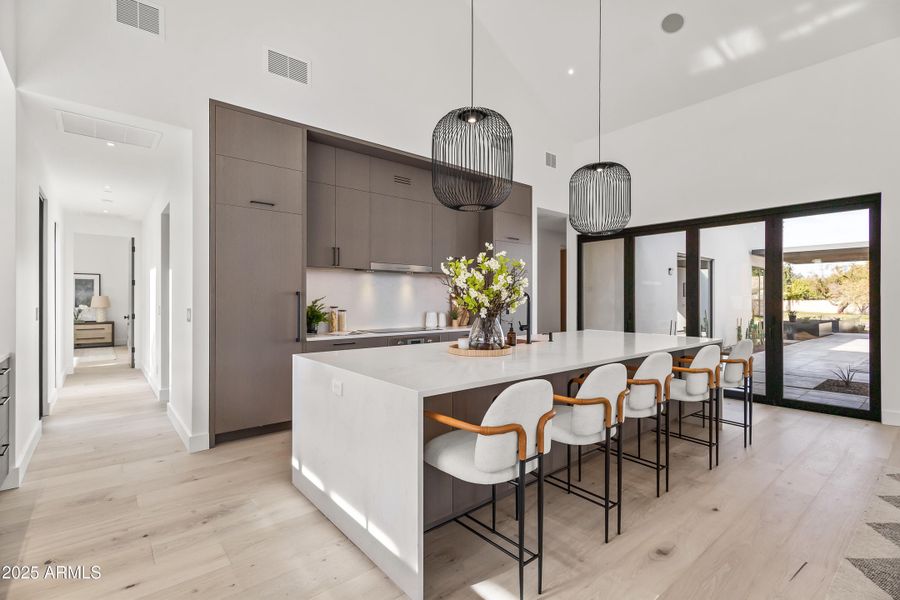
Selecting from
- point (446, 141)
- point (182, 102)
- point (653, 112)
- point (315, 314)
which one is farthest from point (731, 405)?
point (182, 102)

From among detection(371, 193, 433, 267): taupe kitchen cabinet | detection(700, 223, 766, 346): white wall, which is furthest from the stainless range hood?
detection(700, 223, 766, 346): white wall

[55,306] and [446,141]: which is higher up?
[446,141]

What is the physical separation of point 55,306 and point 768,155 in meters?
8.34

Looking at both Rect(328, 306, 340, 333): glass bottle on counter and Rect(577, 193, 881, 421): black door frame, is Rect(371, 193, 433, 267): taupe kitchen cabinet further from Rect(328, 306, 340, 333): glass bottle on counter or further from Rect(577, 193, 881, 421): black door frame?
Rect(577, 193, 881, 421): black door frame

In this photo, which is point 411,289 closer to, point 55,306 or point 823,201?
point 55,306

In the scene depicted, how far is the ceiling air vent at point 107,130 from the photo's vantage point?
3258 mm

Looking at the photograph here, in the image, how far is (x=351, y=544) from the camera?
6.97ft

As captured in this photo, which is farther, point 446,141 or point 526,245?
point 526,245

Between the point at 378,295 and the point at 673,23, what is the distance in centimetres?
435

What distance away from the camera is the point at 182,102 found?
332 cm

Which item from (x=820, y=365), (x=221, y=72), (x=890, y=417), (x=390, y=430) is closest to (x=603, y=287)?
(x=820, y=365)

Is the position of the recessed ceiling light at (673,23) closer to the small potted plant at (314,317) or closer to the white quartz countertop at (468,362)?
the white quartz countertop at (468,362)

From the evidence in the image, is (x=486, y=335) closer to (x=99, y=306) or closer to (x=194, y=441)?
(x=194, y=441)

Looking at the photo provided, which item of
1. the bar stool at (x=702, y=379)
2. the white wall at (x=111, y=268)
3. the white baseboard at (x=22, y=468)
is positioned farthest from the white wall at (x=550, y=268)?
the white wall at (x=111, y=268)
